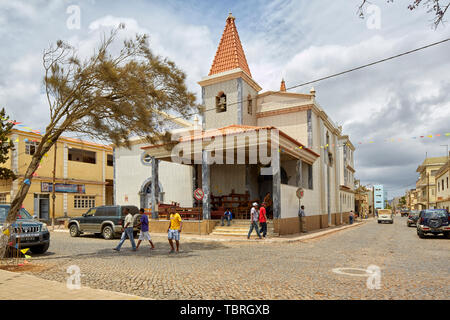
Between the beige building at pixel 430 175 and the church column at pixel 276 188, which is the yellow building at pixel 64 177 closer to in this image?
the church column at pixel 276 188

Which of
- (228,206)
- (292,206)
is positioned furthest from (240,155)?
(292,206)

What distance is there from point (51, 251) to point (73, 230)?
677 cm

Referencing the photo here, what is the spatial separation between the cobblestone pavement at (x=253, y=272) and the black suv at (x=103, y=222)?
435cm

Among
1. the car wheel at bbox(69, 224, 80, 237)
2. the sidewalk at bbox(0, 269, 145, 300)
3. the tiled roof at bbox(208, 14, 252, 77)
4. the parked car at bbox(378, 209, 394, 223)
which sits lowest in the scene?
the parked car at bbox(378, 209, 394, 223)

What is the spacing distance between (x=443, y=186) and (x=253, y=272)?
4142cm

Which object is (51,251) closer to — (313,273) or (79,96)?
(79,96)

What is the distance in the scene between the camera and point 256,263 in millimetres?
9297

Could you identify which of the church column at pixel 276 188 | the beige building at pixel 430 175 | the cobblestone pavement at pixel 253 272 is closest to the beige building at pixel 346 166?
the beige building at pixel 430 175

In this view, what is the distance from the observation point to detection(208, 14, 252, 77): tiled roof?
24.0 meters

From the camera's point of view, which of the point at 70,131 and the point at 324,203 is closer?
the point at 70,131

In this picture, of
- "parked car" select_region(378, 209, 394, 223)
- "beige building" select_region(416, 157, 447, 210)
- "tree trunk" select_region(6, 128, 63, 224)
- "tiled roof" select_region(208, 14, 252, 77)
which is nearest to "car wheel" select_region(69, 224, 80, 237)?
"tree trunk" select_region(6, 128, 63, 224)

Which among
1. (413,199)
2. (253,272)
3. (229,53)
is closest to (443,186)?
(229,53)

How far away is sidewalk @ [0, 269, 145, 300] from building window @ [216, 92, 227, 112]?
60.0 ft

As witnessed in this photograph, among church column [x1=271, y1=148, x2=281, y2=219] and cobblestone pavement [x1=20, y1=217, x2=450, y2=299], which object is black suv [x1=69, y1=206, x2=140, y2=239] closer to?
cobblestone pavement [x1=20, y1=217, x2=450, y2=299]
